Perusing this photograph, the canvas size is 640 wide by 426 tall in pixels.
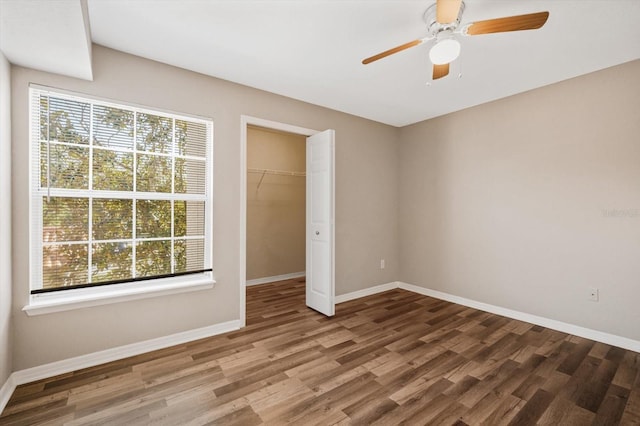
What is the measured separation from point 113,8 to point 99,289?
2131 millimetres

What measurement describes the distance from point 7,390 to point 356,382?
7.86 ft

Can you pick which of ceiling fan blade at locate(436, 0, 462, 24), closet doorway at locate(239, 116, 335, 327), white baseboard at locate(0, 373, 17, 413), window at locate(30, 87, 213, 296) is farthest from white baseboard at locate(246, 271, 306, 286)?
ceiling fan blade at locate(436, 0, 462, 24)

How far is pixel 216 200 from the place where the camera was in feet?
9.71

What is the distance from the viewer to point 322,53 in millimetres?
2539

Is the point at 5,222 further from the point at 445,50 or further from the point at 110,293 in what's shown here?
the point at 445,50

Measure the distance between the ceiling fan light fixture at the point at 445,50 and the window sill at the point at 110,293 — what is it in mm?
2718

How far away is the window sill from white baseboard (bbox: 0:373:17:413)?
0.44 m

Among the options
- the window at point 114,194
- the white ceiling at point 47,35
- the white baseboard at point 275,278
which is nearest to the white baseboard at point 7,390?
the window at point 114,194

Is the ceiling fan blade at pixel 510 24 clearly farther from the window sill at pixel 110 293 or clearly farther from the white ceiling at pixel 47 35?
the window sill at pixel 110 293

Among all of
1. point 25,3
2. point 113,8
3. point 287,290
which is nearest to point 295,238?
→ point 287,290

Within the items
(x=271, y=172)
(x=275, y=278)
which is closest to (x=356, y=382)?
(x=275, y=278)

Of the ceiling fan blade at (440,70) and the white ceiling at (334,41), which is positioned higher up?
the white ceiling at (334,41)

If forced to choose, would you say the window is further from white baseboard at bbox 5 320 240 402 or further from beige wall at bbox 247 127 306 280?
beige wall at bbox 247 127 306 280

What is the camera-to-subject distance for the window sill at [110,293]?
2186 mm
